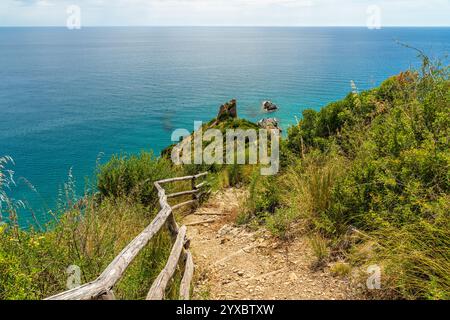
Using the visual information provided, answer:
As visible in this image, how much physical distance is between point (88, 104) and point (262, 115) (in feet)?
99.6

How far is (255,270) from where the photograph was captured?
5.07 m

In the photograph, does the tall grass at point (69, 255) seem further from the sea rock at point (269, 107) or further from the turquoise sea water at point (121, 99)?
the sea rock at point (269, 107)

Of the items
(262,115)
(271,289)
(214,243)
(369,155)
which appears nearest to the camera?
(271,289)

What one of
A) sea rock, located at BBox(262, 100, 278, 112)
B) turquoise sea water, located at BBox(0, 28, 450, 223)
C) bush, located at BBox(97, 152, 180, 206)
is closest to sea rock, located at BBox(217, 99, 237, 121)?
turquoise sea water, located at BBox(0, 28, 450, 223)

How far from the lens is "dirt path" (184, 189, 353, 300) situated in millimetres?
4207

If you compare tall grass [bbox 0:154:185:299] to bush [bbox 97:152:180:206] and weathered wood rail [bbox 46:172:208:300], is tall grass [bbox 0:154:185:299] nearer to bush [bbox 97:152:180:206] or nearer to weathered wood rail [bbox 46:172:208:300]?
weathered wood rail [bbox 46:172:208:300]

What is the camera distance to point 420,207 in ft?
12.5

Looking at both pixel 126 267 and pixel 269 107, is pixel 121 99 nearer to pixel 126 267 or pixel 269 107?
pixel 269 107

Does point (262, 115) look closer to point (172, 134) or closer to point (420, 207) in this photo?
point (172, 134)

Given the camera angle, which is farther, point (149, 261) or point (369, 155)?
point (369, 155)

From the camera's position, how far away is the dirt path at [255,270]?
4207mm

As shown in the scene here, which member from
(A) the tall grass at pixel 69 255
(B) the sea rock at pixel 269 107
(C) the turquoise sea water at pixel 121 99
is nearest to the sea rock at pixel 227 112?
(C) the turquoise sea water at pixel 121 99

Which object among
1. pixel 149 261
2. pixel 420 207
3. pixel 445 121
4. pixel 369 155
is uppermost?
pixel 445 121
